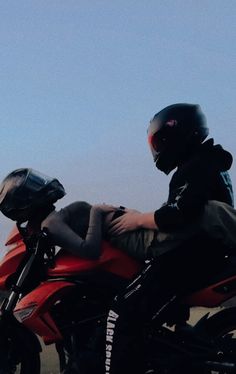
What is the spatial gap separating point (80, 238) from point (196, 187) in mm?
859

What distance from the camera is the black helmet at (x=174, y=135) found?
5.29 m

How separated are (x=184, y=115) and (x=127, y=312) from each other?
1378mm

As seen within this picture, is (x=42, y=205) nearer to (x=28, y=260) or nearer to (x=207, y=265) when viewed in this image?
(x=28, y=260)

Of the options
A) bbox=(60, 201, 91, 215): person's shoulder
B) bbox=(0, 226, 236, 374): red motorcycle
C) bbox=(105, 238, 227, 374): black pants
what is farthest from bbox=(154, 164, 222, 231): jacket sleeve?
bbox=(60, 201, 91, 215): person's shoulder

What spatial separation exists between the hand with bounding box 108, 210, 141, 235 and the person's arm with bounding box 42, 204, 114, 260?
0.09 m

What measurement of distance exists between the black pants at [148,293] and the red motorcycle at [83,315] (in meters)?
0.07

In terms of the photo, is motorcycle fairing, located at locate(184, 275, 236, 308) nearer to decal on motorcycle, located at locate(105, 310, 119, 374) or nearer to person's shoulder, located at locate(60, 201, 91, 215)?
decal on motorcycle, located at locate(105, 310, 119, 374)

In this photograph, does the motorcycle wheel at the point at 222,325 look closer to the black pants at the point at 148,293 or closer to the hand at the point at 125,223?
the black pants at the point at 148,293

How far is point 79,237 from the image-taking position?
17.2ft

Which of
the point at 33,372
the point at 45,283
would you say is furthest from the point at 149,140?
the point at 33,372

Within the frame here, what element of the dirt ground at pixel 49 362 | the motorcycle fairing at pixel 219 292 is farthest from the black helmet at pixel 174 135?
the dirt ground at pixel 49 362

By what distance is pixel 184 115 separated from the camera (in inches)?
210

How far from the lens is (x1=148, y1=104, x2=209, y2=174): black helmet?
5.29m

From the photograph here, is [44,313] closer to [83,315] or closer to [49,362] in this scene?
[83,315]
